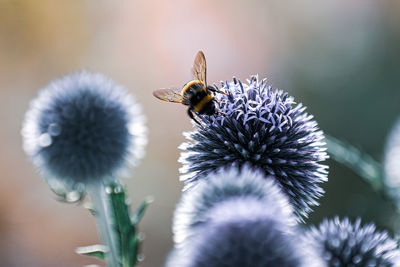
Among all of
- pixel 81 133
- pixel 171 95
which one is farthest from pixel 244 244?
pixel 81 133

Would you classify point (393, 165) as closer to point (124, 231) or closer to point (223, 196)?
point (124, 231)

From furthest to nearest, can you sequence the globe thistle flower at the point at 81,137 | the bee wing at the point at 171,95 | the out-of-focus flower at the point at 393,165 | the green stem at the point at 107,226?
the out-of-focus flower at the point at 393,165
the globe thistle flower at the point at 81,137
the bee wing at the point at 171,95
the green stem at the point at 107,226

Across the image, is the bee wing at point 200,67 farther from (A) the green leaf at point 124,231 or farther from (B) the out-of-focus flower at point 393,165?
(B) the out-of-focus flower at point 393,165

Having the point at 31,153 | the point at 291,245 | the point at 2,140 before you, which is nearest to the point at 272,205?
the point at 291,245

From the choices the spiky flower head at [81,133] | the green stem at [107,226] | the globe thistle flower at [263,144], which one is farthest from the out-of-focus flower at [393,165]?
the green stem at [107,226]

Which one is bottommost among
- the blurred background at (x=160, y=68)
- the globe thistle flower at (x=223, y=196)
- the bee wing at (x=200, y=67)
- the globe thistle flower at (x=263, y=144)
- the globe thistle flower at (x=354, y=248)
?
the globe thistle flower at (x=354, y=248)

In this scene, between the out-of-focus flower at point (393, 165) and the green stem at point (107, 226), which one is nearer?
the green stem at point (107, 226)
